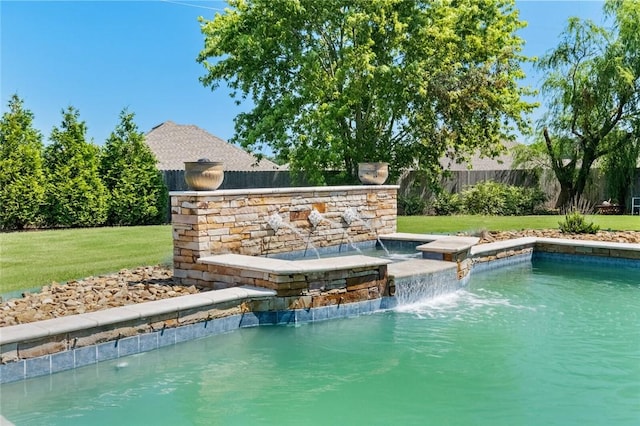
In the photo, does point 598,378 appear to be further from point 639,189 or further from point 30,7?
point 639,189

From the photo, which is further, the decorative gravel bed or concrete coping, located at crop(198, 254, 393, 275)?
concrete coping, located at crop(198, 254, 393, 275)

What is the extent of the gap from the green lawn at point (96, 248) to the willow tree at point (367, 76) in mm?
3638

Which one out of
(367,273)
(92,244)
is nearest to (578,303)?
(367,273)

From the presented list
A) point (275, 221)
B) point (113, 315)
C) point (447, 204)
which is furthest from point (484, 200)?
point (113, 315)

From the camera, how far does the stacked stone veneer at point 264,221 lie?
7719 millimetres

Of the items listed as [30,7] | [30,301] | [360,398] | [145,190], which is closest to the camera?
[360,398]

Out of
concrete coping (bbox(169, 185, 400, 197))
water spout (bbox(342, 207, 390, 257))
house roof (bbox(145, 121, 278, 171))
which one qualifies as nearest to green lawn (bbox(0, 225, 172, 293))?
concrete coping (bbox(169, 185, 400, 197))

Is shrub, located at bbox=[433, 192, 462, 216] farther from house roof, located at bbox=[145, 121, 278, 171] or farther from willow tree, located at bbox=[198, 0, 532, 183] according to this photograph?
house roof, located at bbox=[145, 121, 278, 171]

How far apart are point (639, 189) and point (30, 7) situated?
19875mm

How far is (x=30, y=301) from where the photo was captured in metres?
6.15

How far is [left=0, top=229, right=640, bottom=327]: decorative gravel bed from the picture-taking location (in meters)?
5.59

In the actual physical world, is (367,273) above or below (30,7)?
below

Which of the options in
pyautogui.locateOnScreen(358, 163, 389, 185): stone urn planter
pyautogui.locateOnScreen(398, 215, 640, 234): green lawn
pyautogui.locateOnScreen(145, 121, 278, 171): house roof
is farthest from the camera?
pyautogui.locateOnScreen(145, 121, 278, 171): house roof

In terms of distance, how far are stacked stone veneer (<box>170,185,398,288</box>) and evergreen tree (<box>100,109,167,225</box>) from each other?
828cm
